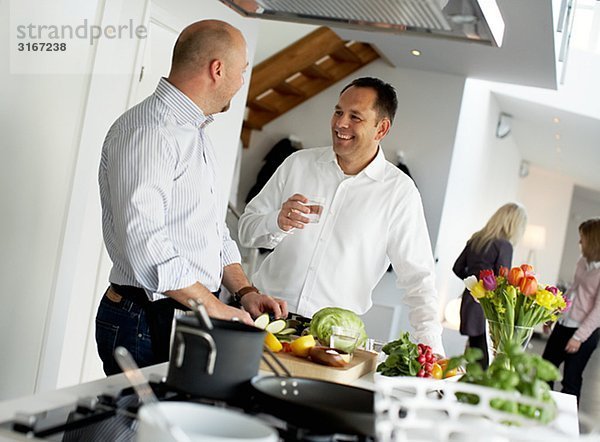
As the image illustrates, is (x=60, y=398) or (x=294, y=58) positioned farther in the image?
(x=294, y=58)

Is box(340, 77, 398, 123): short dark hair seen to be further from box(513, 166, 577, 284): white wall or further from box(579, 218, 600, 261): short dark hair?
box(513, 166, 577, 284): white wall

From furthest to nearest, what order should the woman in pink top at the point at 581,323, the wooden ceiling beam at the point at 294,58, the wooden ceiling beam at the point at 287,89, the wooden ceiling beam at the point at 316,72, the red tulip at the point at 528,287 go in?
the wooden ceiling beam at the point at 287,89
the wooden ceiling beam at the point at 316,72
the wooden ceiling beam at the point at 294,58
the woman in pink top at the point at 581,323
the red tulip at the point at 528,287

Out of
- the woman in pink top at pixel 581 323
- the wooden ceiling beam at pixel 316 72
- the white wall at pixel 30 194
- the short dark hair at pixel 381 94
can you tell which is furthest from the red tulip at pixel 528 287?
the wooden ceiling beam at pixel 316 72

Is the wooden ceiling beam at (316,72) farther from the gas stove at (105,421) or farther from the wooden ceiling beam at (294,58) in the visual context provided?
the gas stove at (105,421)

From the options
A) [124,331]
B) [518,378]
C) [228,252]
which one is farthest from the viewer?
[228,252]

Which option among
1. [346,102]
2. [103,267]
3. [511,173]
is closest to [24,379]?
[103,267]

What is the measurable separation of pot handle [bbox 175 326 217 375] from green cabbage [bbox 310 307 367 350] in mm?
917

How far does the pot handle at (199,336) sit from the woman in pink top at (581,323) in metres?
5.29

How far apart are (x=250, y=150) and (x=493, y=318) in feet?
18.0

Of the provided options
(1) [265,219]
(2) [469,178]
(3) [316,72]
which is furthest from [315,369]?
(2) [469,178]

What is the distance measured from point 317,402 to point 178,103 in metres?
1.04

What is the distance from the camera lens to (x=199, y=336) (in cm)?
129

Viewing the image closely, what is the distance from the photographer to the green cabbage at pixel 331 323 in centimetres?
220

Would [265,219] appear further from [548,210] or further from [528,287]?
[548,210]
